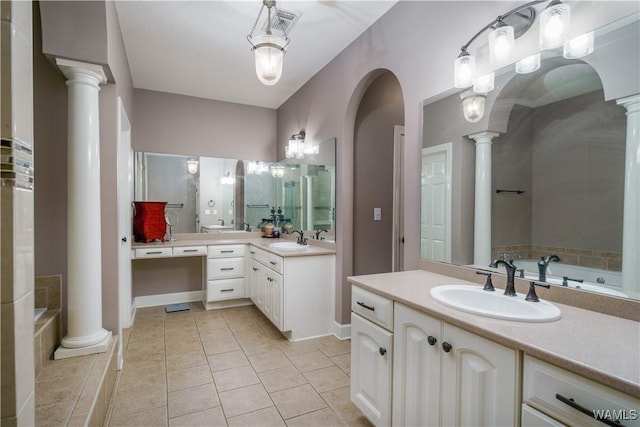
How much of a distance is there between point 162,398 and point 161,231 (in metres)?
2.12

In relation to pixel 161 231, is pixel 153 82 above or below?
above

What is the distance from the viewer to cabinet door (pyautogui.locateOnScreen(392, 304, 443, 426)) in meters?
1.30

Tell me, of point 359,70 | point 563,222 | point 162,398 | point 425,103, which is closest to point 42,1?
point 359,70

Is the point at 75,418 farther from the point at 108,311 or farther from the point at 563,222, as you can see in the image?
the point at 563,222

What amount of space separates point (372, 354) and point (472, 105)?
144 centimetres

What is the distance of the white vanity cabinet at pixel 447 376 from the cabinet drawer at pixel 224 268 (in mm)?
2697

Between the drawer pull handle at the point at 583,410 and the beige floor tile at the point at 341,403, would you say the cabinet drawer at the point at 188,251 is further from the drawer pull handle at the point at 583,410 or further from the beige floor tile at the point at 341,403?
the drawer pull handle at the point at 583,410

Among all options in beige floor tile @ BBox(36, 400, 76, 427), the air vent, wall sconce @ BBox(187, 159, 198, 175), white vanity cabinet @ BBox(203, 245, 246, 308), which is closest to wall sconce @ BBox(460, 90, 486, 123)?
the air vent

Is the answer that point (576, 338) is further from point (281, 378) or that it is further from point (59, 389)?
point (59, 389)

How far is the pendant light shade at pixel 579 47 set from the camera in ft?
4.18

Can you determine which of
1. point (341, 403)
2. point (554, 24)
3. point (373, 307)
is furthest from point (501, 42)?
point (341, 403)

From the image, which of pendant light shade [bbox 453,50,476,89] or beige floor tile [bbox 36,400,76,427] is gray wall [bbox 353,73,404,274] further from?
beige floor tile [bbox 36,400,76,427]

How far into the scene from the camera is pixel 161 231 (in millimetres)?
3748

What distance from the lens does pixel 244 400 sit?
2.04 meters
